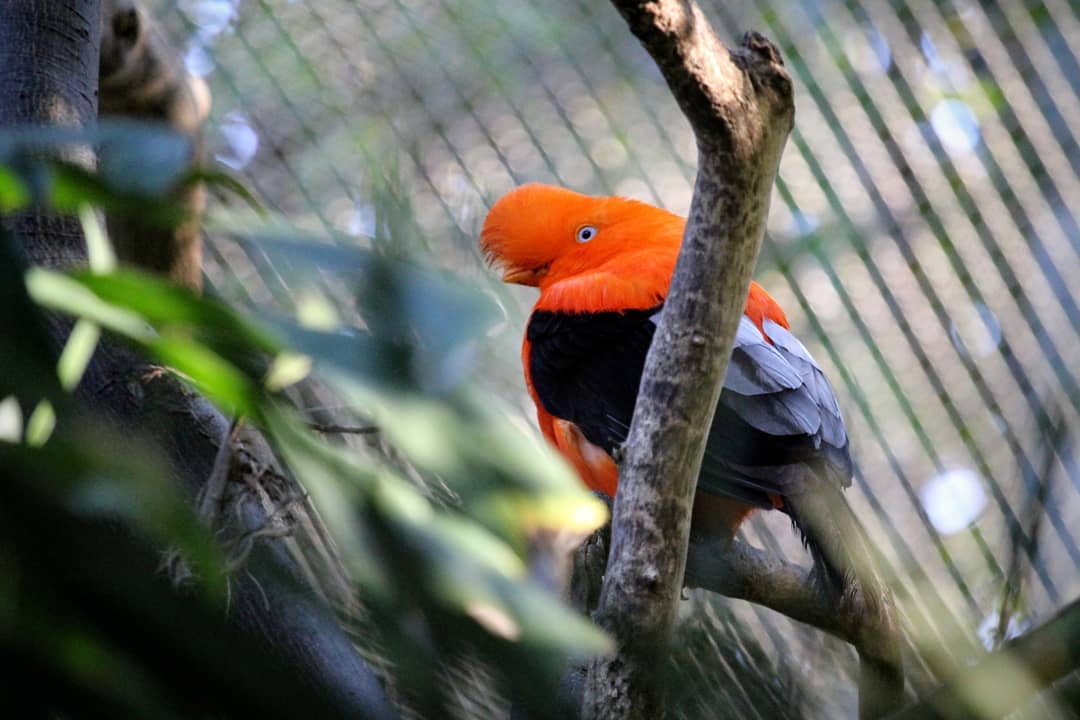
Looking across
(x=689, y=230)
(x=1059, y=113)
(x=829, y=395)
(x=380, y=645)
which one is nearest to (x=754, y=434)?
(x=829, y=395)

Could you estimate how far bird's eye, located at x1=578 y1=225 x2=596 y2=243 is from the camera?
193 cm

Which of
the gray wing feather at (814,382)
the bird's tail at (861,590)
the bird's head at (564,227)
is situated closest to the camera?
the bird's tail at (861,590)

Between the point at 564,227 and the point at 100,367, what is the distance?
1.04 meters

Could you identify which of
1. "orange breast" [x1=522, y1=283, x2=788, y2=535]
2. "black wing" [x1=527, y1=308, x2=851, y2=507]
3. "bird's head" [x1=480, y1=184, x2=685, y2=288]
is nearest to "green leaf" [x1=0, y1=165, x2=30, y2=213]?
"black wing" [x1=527, y1=308, x2=851, y2=507]

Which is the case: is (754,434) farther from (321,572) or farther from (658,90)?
(321,572)

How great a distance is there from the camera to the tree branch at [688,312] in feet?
2.71

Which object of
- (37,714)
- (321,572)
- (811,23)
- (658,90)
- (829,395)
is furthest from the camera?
(658,90)

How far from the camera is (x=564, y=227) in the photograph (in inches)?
76.4

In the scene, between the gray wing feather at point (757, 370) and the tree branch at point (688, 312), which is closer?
the tree branch at point (688, 312)

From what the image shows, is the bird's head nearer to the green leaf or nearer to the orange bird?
the orange bird

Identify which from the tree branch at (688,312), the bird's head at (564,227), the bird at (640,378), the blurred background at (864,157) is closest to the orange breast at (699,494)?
the bird at (640,378)

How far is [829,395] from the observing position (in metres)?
1.55

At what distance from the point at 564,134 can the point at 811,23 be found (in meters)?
0.49

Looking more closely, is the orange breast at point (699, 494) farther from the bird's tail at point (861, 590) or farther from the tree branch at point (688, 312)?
the tree branch at point (688, 312)
